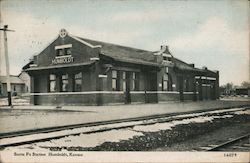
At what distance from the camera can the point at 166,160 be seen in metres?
4.43

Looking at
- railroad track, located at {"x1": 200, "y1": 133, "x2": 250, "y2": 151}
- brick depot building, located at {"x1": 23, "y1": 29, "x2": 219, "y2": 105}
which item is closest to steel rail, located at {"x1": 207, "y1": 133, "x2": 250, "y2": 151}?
railroad track, located at {"x1": 200, "y1": 133, "x2": 250, "y2": 151}

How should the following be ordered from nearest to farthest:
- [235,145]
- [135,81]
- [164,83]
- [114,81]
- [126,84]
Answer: [235,145] → [164,83] → [135,81] → [114,81] → [126,84]

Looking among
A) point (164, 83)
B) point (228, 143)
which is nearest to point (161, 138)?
point (228, 143)

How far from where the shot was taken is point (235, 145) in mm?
4758

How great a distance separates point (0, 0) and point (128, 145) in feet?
9.03

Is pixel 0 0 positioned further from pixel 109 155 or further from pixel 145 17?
pixel 109 155

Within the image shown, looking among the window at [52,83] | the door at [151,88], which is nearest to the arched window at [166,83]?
the door at [151,88]

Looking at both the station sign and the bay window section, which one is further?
the bay window section

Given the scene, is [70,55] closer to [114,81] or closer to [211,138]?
[114,81]

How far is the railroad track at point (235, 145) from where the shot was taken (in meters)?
4.54

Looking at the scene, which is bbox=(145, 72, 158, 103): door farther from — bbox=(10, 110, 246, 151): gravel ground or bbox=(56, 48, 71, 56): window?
bbox=(10, 110, 246, 151): gravel ground

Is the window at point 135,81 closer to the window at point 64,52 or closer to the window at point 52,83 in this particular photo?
the window at point 64,52

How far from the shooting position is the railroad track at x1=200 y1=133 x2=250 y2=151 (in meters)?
4.54

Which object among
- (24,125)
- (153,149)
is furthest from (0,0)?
(153,149)
